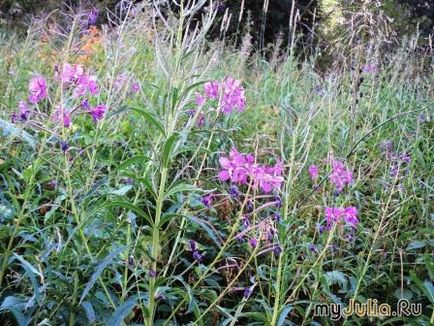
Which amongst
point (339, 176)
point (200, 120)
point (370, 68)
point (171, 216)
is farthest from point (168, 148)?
point (370, 68)

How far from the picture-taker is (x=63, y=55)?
1845 millimetres

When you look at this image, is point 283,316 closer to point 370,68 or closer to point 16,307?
point 16,307

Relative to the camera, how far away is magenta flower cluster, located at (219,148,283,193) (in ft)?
5.69

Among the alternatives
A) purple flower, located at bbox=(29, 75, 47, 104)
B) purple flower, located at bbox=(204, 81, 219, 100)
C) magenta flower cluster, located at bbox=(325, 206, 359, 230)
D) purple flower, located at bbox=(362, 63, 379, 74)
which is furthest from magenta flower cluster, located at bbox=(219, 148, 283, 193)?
purple flower, located at bbox=(362, 63, 379, 74)

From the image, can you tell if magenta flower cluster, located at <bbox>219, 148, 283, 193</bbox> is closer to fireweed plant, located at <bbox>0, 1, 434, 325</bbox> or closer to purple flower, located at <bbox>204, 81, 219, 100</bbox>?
fireweed plant, located at <bbox>0, 1, 434, 325</bbox>

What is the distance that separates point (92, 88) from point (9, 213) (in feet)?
1.87

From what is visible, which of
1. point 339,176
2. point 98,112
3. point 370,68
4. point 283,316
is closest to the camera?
point 283,316

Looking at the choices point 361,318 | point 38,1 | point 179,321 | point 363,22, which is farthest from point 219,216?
point 38,1

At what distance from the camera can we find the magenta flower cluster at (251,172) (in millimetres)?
1736

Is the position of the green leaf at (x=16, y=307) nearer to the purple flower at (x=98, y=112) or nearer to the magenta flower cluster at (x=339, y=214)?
the purple flower at (x=98, y=112)

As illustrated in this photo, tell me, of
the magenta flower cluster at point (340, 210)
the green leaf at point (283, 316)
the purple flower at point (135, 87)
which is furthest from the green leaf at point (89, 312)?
the purple flower at point (135, 87)

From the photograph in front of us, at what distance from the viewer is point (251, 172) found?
174cm

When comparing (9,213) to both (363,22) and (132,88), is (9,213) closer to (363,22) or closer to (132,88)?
(132,88)

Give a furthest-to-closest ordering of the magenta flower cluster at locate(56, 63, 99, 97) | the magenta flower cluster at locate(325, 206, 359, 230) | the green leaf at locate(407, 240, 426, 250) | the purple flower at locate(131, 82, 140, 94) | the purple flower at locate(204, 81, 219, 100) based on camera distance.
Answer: the purple flower at locate(131, 82, 140, 94)
the green leaf at locate(407, 240, 426, 250)
the purple flower at locate(204, 81, 219, 100)
the magenta flower cluster at locate(325, 206, 359, 230)
the magenta flower cluster at locate(56, 63, 99, 97)
